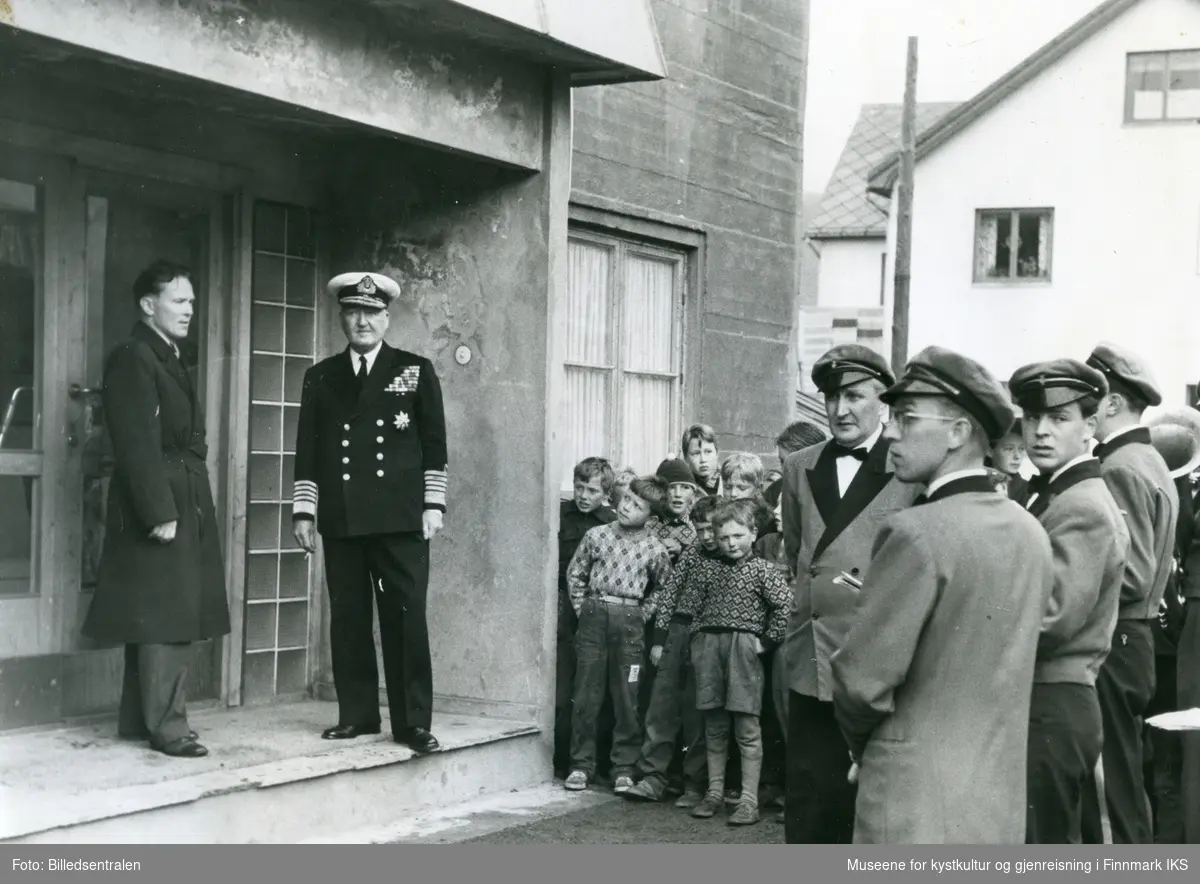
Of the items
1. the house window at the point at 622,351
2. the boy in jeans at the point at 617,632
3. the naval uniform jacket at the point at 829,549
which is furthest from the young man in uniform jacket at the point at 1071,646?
the house window at the point at 622,351

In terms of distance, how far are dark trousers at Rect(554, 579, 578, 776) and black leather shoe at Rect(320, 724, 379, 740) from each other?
118 cm

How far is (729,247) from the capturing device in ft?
35.2

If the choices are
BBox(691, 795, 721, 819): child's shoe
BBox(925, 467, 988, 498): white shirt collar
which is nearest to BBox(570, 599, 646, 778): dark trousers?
BBox(691, 795, 721, 819): child's shoe

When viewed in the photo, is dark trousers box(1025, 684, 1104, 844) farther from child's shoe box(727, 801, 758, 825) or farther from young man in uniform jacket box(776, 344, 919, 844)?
child's shoe box(727, 801, 758, 825)

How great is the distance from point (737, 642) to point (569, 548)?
4.14 ft

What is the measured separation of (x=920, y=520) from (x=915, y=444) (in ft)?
0.82

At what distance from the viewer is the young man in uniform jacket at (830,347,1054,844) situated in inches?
147

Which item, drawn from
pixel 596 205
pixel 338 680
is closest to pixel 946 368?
pixel 338 680

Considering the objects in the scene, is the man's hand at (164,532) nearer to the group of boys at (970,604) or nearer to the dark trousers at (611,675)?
the dark trousers at (611,675)

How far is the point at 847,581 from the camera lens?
4.73 metres

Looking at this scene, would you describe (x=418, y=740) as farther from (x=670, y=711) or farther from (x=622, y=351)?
(x=622, y=351)

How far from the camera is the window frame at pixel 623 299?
962 centimetres

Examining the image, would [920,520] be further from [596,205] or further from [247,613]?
[596,205]

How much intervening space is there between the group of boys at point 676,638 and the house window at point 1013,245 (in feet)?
63.5
